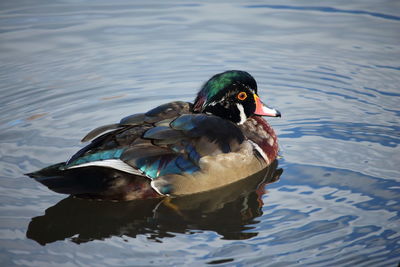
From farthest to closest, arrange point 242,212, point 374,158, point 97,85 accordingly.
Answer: point 97,85 → point 374,158 → point 242,212

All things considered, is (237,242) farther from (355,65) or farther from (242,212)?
(355,65)

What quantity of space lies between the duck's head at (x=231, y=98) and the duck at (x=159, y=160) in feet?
1.07

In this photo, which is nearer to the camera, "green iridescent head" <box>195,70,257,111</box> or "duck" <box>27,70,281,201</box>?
"duck" <box>27,70,281,201</box>

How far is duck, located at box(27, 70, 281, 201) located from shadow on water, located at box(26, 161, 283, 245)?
0.40 feet

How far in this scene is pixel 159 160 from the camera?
19.5ft

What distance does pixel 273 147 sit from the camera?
684cm

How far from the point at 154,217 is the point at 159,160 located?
55 cm

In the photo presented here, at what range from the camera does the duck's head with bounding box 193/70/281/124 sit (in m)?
6.85

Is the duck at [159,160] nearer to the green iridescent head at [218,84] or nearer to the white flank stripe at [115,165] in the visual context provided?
the white flank stripe at [115,165]

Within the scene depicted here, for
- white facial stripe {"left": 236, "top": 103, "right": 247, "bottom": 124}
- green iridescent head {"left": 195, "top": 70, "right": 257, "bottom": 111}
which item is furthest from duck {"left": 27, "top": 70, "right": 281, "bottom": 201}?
white facial stripe {"left": 236, "top": 103, "right": 247, "bottom": 124}

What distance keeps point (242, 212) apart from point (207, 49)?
4.90 metres

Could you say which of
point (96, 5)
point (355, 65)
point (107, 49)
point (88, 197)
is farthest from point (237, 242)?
point (96, 5)

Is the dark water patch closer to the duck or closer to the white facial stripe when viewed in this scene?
the white facial stripe

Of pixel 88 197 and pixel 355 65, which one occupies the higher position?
pixel 355 65
